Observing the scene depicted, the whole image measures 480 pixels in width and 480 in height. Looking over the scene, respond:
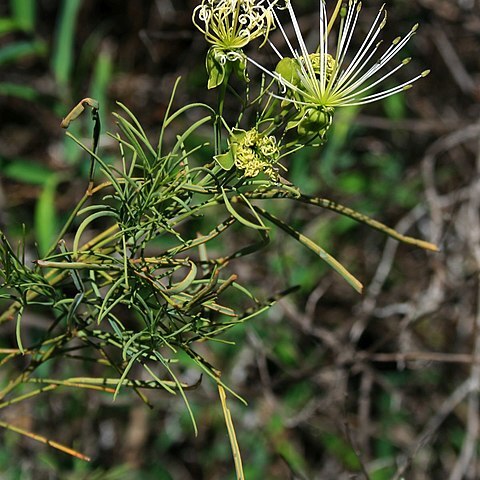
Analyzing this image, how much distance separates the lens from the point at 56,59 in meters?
2.01

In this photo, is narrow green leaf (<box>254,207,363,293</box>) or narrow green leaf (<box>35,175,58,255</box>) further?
narrow green leaf (<box>35,175,58,255</box>)

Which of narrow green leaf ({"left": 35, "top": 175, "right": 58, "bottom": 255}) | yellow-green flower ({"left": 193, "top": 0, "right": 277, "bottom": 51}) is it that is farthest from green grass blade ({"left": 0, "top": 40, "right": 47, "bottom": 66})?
yellow-green flower ({"left": 193, "top": 0, "right": 277, "bottom": 51})

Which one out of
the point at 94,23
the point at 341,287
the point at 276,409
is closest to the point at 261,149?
the point at 276,409

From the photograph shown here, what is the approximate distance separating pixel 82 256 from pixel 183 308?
12cm

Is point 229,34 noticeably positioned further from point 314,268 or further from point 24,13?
point 24,13

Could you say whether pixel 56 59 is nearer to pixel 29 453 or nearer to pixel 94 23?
pixel 94 23

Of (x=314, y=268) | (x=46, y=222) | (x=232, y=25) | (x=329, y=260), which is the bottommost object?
(x=314, y=268)

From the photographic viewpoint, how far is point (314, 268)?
197 centimetres

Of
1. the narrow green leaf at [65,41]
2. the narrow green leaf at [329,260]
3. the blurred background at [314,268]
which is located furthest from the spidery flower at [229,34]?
the narrow green leaf at [65,41]

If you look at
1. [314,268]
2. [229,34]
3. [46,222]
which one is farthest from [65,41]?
[229,34]

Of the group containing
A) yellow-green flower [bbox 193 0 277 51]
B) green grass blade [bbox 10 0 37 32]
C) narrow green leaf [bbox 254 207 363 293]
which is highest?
yellow-green flower [bbox 193 0 277 51]

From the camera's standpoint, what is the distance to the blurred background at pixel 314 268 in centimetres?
181

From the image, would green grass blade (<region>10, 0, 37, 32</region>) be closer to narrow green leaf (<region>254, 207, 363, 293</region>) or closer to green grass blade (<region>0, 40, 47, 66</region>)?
green grass blade (<region>0, 40, 47, 66</region>)

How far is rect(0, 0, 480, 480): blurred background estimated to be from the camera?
71.1 inches
